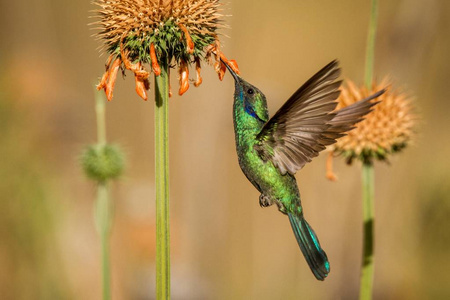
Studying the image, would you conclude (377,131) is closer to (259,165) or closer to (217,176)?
(259,165)

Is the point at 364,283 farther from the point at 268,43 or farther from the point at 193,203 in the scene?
the point at 268,43

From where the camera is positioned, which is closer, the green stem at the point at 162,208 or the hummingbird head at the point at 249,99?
the green stem at the point at 162,208

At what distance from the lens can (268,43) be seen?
19.8 ft

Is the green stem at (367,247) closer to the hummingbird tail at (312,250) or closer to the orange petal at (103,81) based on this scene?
the hummingbird tail at (312,250)

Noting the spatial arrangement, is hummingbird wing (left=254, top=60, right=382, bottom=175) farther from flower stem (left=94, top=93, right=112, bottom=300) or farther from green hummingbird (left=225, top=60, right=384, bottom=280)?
flower stem (left=94, top=93, right=112, bottom=300)

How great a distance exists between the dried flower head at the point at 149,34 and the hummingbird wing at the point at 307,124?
289 millimetres

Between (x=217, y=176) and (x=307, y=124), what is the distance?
9.71ft

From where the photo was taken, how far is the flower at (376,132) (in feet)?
7.47

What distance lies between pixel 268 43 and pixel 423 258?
3107 millimetres

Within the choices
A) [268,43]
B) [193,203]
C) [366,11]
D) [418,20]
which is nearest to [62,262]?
[193,203]

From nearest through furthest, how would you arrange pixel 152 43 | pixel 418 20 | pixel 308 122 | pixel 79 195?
pixel 152 43 → pixel 308 122 → pixel 418 20 → pixel 79 195

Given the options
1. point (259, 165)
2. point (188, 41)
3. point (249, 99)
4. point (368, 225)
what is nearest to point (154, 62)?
point (188, 41)

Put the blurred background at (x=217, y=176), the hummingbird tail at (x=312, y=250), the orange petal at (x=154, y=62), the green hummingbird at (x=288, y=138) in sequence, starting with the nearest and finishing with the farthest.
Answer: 1. the orange petal at (x=154, y=62)
2. the green hummingbird at (x=288, y=138)
3. the hummingbird tail at (x=312, y=250)
4. the blurred background at (x=217, y=176)

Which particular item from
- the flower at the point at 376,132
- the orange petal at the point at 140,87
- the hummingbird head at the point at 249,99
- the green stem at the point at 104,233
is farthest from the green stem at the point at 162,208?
the flower at the point at 376,132
